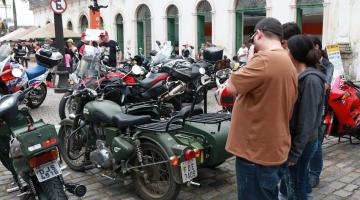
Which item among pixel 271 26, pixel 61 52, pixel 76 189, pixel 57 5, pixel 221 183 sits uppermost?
pixel 57 5

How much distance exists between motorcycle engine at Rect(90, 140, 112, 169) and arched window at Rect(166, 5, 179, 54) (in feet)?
61.8

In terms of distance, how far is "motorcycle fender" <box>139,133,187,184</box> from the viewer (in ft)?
11.5

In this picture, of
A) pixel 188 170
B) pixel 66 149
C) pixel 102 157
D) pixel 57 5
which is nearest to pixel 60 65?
pixel 57 5

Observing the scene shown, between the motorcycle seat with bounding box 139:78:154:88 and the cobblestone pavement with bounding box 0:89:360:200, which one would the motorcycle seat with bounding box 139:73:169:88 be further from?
the cobblestone pavement with bounding box 0:89:360:200

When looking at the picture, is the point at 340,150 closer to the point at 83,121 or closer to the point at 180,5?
the point at 83,121

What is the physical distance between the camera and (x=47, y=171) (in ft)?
10.4

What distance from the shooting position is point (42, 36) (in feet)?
64.2

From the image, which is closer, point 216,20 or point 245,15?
→ point 245,15

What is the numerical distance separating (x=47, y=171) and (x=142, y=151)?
1015 mm

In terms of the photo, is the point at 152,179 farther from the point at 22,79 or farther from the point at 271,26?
the point at 22,79

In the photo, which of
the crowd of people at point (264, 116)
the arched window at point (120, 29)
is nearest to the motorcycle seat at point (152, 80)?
the crowd of people at point (264, 116)

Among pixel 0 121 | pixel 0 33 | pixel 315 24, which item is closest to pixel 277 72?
pixel 0 121

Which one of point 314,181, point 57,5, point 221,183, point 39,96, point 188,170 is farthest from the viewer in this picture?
point 57,5

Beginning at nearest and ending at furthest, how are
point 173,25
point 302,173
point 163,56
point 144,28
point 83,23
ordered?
1. point 302,173
2. point 163,56
3. point 173,25
4. point 144,28
5. point 83,23
